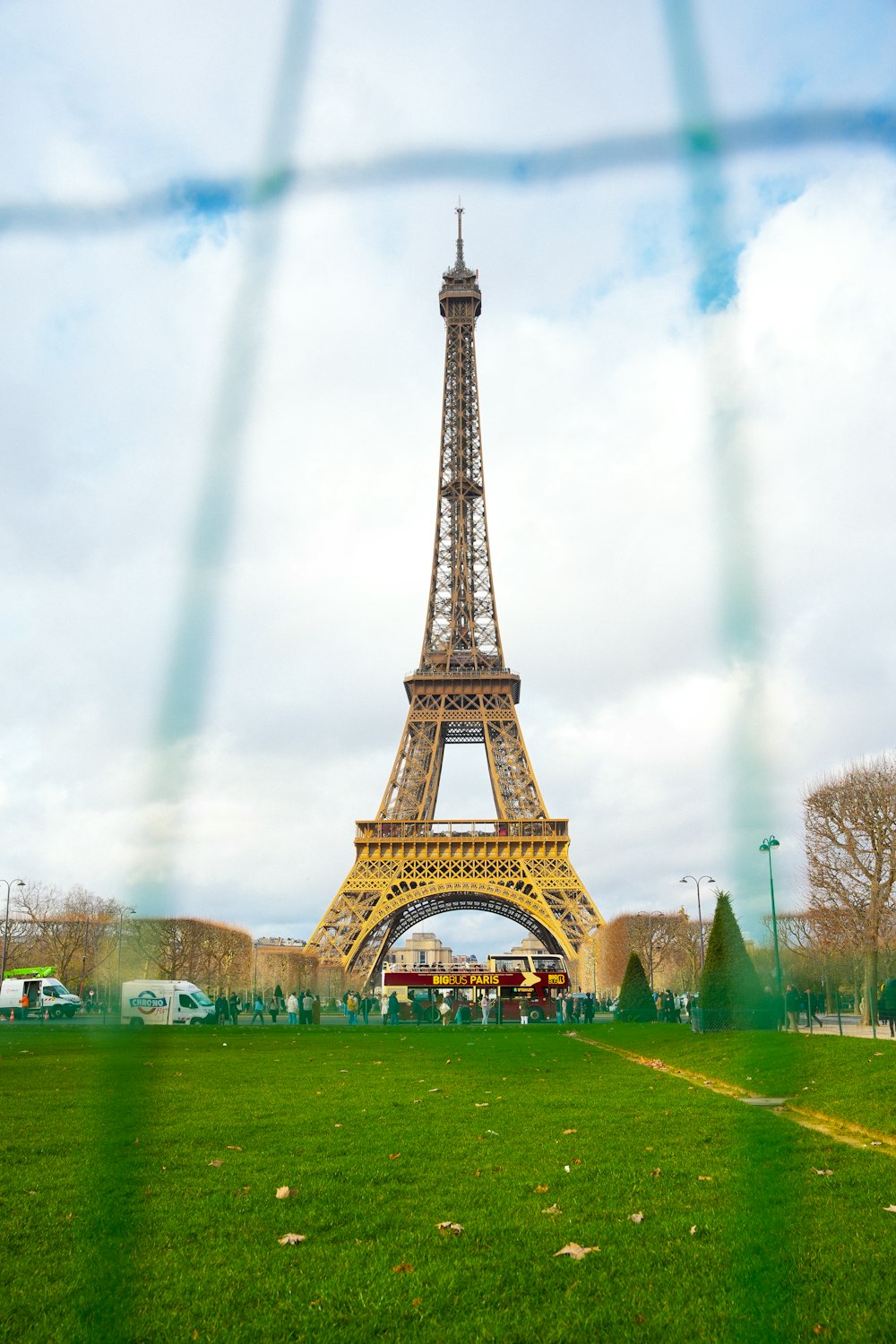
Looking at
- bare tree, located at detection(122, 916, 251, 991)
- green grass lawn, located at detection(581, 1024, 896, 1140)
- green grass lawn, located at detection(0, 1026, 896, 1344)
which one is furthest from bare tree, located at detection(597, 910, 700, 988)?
green grass lawn, located at detection(0, 1026, 896, 1344)

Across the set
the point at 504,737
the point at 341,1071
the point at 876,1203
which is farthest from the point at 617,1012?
the point at 876,1203

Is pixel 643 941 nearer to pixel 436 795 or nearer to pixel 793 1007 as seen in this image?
pixel 436 795

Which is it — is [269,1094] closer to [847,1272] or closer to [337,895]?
[847,1272]

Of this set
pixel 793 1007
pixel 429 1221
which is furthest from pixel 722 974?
pixel 429 1221

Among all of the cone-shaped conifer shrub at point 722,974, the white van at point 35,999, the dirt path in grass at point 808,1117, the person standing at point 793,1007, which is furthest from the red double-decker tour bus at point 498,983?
the dirt path in grass at point 808,1117

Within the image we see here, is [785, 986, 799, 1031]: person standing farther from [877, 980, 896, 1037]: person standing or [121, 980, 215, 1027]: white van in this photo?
[121, 980, 215, 1027]: white van
